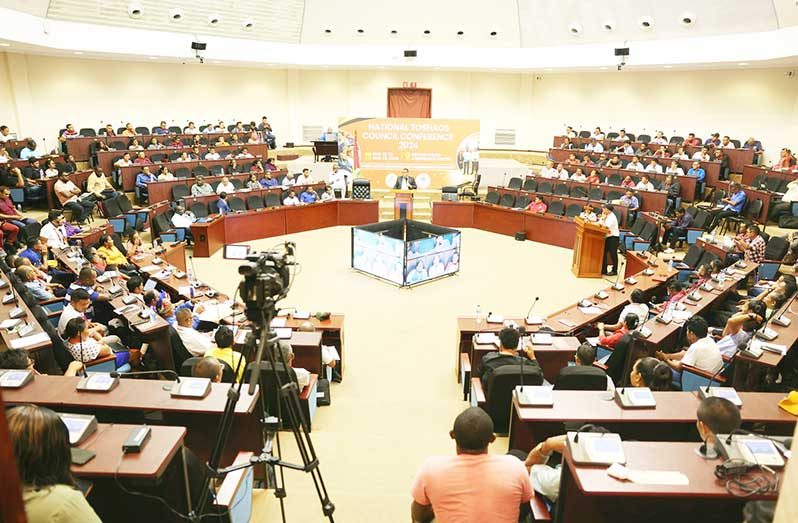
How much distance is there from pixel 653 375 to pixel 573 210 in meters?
9.00

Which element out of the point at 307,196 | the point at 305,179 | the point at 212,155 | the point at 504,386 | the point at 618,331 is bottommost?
the point at 618,331

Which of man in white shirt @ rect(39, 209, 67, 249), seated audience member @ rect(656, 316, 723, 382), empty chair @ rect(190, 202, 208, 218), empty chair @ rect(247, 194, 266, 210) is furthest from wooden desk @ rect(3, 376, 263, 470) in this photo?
→ empty chair @ rect(247, 194, 266, 210)

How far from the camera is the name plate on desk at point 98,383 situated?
3893 millimetres

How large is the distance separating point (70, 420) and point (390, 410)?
3326 millimetres

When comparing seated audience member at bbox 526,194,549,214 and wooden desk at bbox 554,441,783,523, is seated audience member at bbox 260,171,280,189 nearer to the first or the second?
seated audience member at bbox 526,194,549,214

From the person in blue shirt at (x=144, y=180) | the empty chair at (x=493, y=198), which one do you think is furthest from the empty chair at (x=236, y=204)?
the empty chair at (x=493, y=198)

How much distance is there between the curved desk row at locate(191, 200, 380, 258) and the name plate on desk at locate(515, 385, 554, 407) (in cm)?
916

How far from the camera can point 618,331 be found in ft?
23.0

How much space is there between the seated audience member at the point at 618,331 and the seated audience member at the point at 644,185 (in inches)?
300

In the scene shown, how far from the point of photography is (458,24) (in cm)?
1950

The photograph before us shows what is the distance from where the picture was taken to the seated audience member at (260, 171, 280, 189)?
15.0m

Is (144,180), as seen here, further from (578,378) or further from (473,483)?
(473,483)

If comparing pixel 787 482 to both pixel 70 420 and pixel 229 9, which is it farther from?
pixel 229 9

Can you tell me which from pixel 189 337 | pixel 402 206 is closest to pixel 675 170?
pixel 402 206
